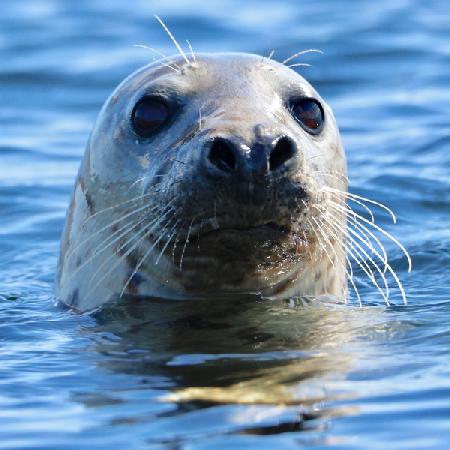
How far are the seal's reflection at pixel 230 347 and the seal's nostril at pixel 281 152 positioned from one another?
68 centimetres

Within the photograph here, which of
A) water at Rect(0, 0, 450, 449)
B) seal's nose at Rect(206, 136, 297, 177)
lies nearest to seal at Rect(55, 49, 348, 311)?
seal's nose at Rect(206, 136, 297, 177)

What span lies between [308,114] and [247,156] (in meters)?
0.99

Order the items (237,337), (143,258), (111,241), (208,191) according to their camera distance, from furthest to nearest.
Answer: (111,241) → (143,258) → (237,337) → (208,191)

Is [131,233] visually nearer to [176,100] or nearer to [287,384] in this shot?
[176,100]

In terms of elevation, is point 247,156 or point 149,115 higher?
point 149,115

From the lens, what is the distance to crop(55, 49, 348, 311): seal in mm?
4828

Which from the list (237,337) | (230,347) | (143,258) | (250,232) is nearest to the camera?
(250,232)

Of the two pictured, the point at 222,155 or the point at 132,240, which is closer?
the point at 222,155

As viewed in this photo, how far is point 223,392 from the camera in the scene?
4449 millimetres

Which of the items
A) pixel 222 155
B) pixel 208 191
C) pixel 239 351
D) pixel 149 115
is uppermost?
pixel 149 115

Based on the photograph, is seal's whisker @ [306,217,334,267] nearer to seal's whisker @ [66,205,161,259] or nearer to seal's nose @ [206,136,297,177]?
seal's nose @ [206,136,297,177]

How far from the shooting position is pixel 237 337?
17.2ft

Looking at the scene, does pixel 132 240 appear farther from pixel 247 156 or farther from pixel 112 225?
pixel 247 156

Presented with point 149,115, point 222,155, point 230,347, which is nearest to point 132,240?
point 149,115
